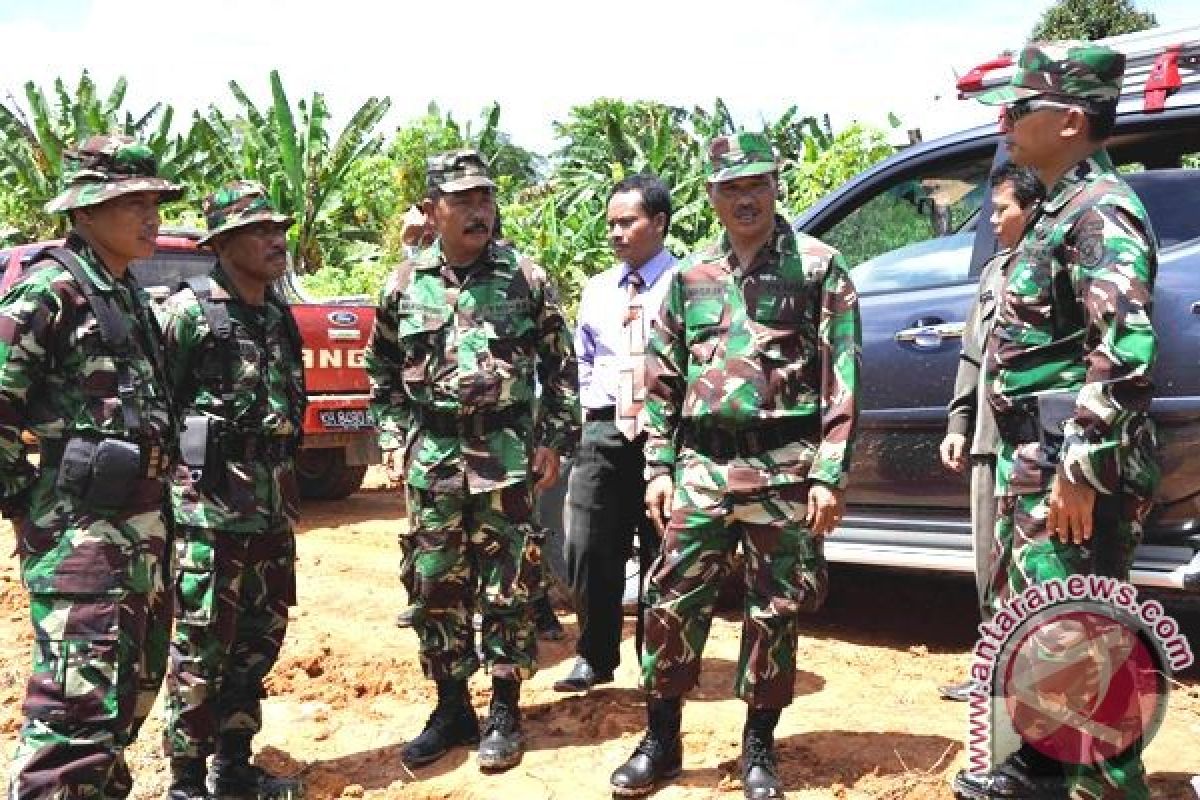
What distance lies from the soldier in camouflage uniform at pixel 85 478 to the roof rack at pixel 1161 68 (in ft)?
8.70

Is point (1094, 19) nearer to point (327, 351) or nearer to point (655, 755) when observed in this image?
point (327, 351)

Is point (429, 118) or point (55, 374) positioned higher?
point (429, 118)

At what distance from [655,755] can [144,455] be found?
1655 mm

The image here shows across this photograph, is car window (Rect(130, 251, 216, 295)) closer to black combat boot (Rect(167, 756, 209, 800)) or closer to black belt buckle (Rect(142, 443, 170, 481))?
black combat boot (Rect(167, 756, 209, 800))

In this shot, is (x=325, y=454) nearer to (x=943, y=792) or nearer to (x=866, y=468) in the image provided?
(x=866, y=468)

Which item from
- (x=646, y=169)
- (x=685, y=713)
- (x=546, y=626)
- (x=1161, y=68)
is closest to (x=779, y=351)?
(x=685, y=713)

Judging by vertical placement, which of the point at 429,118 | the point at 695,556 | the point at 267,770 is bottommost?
the point at 267,770

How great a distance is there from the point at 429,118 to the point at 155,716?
49.2 feet

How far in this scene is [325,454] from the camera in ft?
29.0

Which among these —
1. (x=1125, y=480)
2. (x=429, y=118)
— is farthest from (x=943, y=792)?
(x=429, y=118)

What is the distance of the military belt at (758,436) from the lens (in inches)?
133

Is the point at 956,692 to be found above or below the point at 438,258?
below

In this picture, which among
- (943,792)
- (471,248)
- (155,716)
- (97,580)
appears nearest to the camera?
(97,580)

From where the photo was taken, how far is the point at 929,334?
436 centimetres
